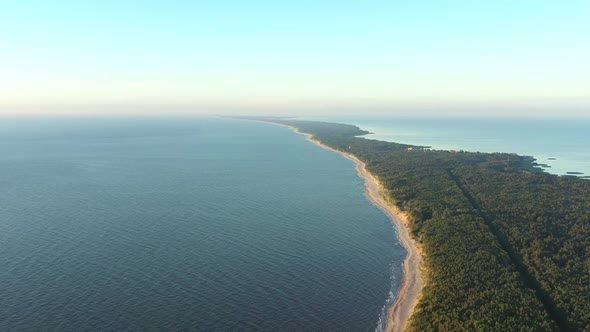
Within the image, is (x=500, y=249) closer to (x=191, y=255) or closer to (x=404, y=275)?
(x=404, y=275)

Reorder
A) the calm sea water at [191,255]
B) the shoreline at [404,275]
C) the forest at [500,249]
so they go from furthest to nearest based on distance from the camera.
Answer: the shoreline at [404,275] → the calm sea water at [191,255] → the forest at [500,249]

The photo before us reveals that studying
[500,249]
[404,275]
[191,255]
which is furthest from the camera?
[191,255]

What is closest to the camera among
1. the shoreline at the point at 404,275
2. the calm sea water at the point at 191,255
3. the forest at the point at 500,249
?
the forest at the point at 500,249

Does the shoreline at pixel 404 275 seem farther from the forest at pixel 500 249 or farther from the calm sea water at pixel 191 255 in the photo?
the calm sea water at pixel 191 255

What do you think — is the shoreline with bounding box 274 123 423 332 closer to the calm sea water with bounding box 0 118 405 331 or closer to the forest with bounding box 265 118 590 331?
the forest with bounding box 265 118 590 331

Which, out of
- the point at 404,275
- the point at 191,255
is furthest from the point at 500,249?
the point at 191,255

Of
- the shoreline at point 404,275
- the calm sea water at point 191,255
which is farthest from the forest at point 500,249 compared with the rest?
the calm sea water at point 191,255

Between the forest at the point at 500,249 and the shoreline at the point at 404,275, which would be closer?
the forest at the point at 500,249
